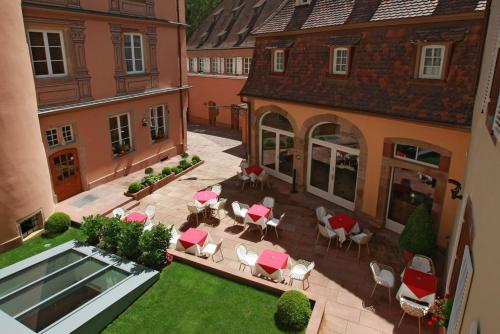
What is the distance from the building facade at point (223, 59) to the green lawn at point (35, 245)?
1617cm

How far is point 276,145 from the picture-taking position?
17.8 metres

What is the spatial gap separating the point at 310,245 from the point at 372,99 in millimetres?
5437

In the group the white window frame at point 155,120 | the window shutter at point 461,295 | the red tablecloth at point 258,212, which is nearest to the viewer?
the window shutter at point 461,295

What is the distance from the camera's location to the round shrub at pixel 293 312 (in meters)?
8.45

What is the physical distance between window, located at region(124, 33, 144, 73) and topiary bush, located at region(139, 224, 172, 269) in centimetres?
1023

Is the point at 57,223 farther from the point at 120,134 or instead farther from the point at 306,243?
the point at 306,243

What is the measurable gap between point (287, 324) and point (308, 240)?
4.40 m

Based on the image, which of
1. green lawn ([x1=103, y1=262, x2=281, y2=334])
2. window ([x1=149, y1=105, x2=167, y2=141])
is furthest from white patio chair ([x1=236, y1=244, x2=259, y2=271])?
window ([x1=149, y1=105, x2=167, y2=141])

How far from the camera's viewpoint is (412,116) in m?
11.6

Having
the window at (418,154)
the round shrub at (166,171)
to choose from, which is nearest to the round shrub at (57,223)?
the round shrub at (166,171)

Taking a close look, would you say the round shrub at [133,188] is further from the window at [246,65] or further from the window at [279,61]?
the window at [246,65]

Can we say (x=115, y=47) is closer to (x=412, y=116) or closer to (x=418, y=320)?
(x=412, y=116)

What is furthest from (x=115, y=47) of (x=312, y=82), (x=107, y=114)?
(x=312, y=82)

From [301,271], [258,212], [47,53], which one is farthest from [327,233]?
[47,53]
